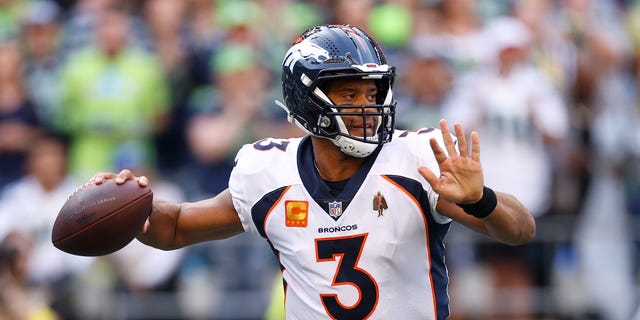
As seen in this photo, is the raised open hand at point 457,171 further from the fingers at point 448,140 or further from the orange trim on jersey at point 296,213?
the orange trim on jersey at point 296,213

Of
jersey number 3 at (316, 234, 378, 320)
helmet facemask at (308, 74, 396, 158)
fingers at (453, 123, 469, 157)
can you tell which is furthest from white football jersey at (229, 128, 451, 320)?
fingers at (453, 123, 469, 157)

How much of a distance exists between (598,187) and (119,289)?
3440mm

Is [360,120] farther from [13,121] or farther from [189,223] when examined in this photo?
[13,121]

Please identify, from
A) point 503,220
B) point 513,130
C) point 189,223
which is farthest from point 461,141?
point 513,130

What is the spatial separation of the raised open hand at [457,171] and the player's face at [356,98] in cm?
30

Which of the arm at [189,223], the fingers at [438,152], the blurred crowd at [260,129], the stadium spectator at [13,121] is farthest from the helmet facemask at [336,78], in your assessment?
the stadium spectator at [13,121]

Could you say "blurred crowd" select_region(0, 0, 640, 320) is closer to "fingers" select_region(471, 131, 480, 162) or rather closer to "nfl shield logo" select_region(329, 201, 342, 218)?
"nfl shield logo" select_region(329, 201, 342, 218)

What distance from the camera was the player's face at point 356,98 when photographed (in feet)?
14.4

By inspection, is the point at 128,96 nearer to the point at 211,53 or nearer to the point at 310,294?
the point at 211,53

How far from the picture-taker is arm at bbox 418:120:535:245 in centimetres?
408

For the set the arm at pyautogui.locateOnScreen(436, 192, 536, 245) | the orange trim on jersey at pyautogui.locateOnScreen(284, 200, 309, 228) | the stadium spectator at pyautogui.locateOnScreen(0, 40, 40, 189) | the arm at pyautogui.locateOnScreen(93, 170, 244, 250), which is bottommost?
the stadium spectator at pyautogui.locateOnScreen(0, 40, 40, 189)

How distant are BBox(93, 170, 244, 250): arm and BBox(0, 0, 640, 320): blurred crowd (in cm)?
273

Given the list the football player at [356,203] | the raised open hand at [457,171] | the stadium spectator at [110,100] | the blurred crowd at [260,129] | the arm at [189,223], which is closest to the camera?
the raised open hand at [457,171]

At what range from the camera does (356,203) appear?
441 centimetres
